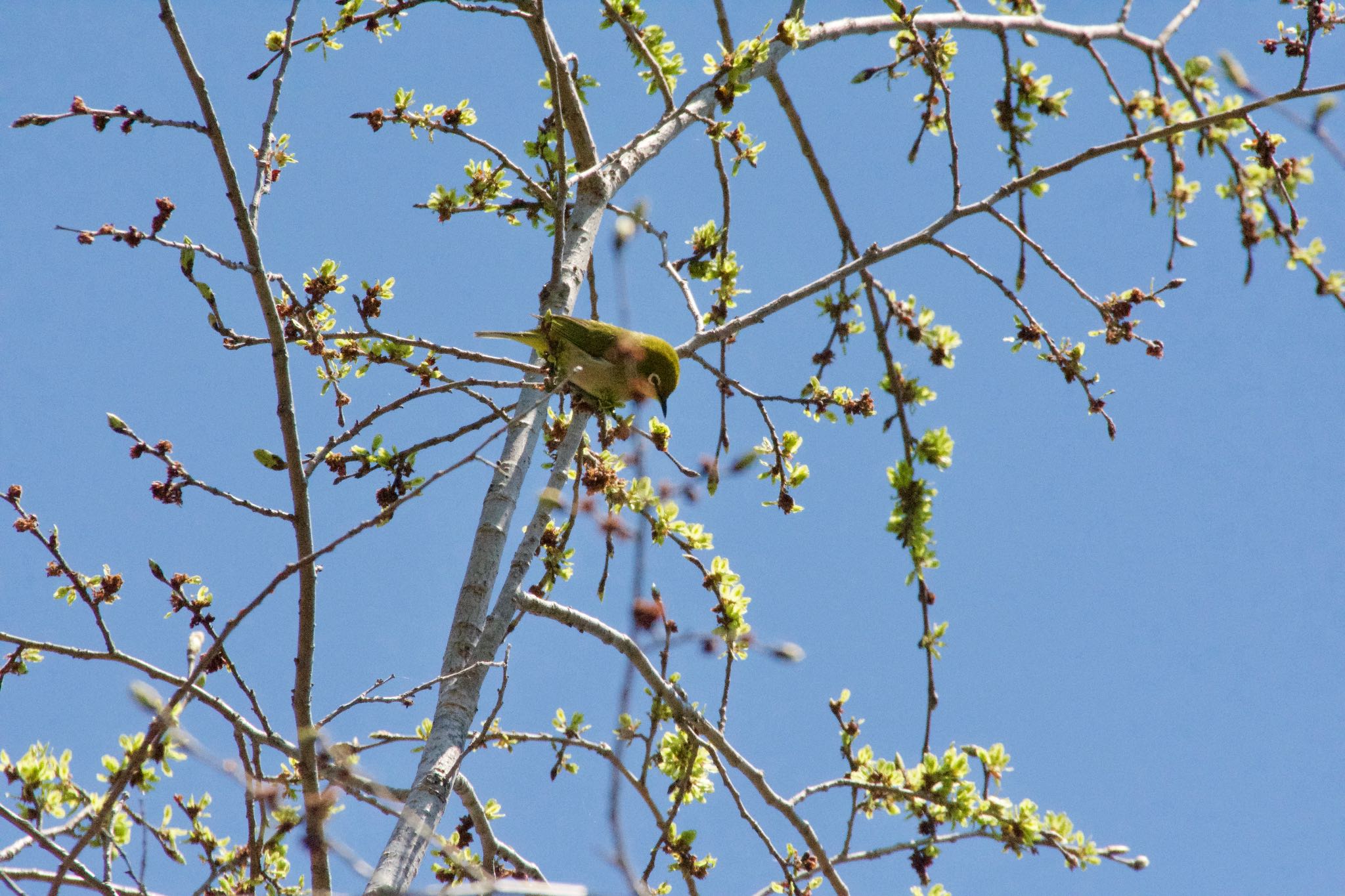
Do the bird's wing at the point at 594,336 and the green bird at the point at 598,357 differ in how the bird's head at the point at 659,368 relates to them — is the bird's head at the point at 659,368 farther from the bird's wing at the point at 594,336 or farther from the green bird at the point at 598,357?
the bird's wing at the point at 594,336

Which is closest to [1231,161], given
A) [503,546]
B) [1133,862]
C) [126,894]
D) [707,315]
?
[707,315]

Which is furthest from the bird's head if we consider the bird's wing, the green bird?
the bird's wing

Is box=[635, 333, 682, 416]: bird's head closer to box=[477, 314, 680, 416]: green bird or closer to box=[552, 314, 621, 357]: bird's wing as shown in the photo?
box=[477, 314, 680, 416]: green bird

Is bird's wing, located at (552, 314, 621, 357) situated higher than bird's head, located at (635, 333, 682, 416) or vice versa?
bird's head, located at (635, 333, 682, 416)

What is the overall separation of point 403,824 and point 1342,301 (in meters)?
4.05

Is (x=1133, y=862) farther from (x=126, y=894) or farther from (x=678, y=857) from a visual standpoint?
(x=126, y=894)

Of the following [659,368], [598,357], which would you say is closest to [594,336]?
[598,357]

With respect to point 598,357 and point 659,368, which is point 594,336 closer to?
point 598,357

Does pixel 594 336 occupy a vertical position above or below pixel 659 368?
below

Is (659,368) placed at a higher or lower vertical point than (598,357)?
higher

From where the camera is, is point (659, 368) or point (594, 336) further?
point (659, 368)

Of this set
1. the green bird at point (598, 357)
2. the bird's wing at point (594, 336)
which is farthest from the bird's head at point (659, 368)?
the bird's wing at point (594, 336)

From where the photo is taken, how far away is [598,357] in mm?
4824

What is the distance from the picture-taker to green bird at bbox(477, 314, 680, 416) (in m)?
3.59
